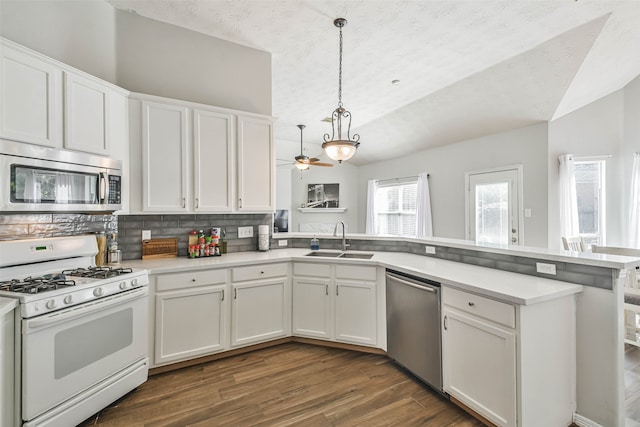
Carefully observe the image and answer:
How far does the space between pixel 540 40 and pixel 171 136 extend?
12.6 feet

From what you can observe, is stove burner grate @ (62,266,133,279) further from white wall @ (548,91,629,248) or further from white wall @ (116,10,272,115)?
white wall @ (548,91,629,248)

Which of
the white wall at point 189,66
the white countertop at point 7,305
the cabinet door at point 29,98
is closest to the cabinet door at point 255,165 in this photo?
the white wall at point 189,66

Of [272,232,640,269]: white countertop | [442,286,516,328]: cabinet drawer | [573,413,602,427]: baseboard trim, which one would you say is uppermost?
[272,232,640,269]: white countertop

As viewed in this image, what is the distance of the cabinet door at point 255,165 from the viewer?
3.02 meters

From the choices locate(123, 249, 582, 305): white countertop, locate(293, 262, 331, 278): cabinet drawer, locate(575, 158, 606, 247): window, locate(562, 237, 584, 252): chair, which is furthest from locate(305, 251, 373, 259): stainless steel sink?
locate(575, 158, 606, 247): window

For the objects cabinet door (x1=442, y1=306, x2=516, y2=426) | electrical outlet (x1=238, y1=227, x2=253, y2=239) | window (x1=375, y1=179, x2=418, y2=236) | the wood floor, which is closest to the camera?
cabinet door (x1=442, y1=306, x2=516, y2=426)

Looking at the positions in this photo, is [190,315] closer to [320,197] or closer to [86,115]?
[86,115]

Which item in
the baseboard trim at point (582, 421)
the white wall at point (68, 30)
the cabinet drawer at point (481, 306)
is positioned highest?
the white wall at point (68, 30)

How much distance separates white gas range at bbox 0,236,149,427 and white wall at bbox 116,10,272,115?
1.65 metres

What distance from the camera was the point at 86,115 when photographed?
218 centimetres

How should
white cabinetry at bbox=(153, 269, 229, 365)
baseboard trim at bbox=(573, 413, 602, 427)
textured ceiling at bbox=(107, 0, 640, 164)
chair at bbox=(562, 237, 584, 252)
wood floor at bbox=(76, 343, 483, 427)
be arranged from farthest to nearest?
chair at bbox=(562, 237, 584, 252), textured ceiling at bbox=(107, 0, 640, 164), white cabinetry at bbox=(153, 269, 229, 365), wood floor at bbox=(76, 343, 483, 427), baseboard trim at bbox=(573, 413, 602, 427)

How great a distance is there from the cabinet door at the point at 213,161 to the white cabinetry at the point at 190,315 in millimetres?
718

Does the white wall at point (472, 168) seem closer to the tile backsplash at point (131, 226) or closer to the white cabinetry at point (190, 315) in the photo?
the tile backsplash at point (131, 226)

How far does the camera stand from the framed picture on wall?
24.4ft
